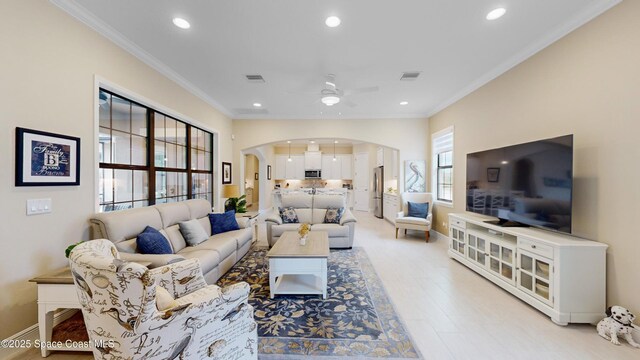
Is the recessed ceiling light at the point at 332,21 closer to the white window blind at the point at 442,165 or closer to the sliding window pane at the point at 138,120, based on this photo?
the sliding window pane at the point at 138,120

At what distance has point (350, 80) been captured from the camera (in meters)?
3.87

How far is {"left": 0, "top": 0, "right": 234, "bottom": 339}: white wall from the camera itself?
1802 millimetres

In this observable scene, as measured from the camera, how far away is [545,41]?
2766 mm

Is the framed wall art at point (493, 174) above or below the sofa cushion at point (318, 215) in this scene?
above

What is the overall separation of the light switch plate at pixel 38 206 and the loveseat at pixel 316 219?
294 cm

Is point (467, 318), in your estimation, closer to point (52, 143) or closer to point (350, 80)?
point (350, 80)

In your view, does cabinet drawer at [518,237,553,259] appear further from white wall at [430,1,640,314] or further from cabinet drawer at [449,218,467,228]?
cabinet drawer at [449,218,467,228]

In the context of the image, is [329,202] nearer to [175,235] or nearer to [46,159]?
[175,235]

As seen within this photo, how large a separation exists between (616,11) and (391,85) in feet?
7.97

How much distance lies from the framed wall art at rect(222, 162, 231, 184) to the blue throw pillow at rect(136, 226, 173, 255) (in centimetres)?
311

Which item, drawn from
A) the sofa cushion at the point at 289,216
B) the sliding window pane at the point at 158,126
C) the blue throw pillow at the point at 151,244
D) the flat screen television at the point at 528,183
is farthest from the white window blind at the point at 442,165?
the sliding window pane at the point at 158,126

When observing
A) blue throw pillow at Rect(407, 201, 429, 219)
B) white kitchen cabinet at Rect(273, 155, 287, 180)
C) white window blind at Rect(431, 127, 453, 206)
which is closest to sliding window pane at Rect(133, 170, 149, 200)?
blue throw pillow at Rect(407, 201, 429, 219)

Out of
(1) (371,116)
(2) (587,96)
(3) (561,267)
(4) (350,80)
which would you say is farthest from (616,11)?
(1) (371,116)

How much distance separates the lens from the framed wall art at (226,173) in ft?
18.4
